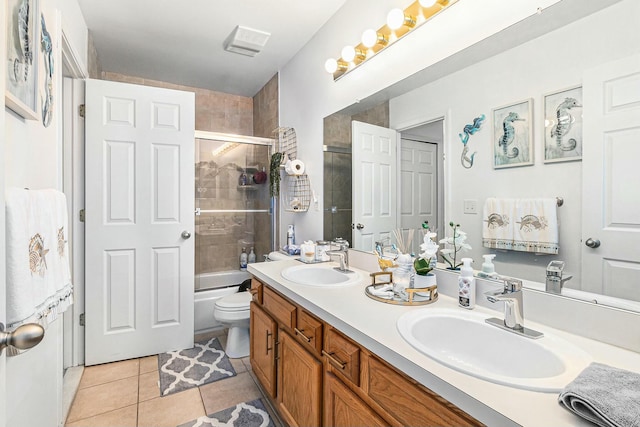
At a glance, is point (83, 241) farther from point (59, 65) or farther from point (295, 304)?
point (295, 304)

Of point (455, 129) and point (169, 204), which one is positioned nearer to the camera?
point (455, 129)

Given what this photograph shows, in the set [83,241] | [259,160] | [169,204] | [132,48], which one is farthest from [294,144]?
[83,241]

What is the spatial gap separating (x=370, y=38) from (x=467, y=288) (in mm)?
1392

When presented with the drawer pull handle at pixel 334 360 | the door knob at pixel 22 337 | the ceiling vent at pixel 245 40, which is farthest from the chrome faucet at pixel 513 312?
the ceiling vent at pixel 245 40

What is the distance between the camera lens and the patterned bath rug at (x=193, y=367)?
1997 millimetres

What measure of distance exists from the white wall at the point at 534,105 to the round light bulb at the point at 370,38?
48 centimetres

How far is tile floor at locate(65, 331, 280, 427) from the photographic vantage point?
1680 millimetres

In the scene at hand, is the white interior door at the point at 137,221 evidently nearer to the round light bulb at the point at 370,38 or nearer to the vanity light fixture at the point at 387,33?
the vanity light fixture at the point at 387,33

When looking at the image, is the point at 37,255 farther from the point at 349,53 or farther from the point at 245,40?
the point at 245,40

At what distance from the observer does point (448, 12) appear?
1.38 meters

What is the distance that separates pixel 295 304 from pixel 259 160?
2.18 m

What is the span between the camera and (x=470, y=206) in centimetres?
128

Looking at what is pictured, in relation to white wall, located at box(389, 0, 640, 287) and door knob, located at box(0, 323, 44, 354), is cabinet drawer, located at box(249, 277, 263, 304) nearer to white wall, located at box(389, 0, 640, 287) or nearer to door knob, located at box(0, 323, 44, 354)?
white wall, located at box(389, 0, 640, 287)

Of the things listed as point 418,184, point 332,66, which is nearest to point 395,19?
point 332,66
